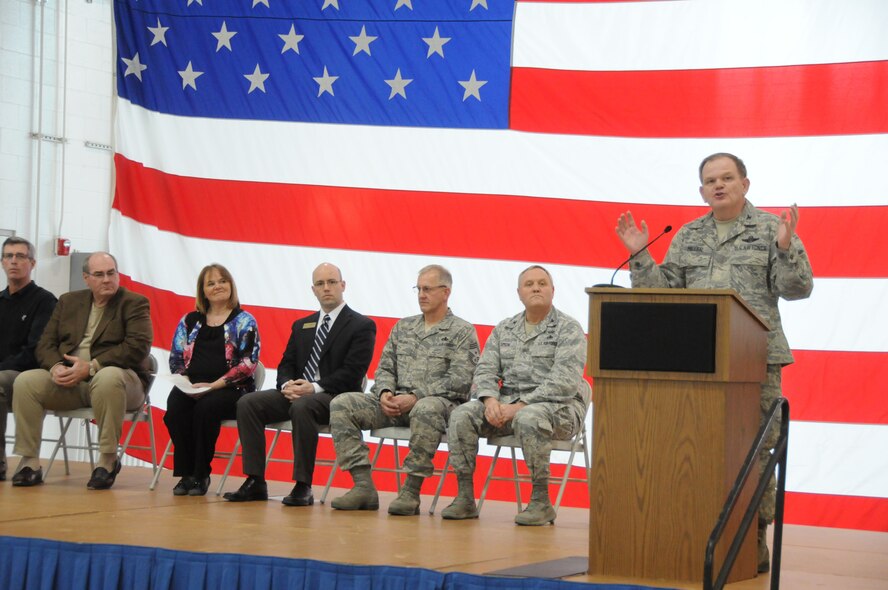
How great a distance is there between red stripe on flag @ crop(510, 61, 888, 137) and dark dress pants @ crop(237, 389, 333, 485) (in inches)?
76.3

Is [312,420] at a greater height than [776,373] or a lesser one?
lesser

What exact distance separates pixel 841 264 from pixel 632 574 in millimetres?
2753

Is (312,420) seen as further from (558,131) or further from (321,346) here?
(558,131)

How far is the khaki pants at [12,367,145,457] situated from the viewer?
5.29 m

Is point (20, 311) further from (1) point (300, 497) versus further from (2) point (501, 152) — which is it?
(2) point (501, 152)

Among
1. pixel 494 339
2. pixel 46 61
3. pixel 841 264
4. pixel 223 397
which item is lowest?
pixel 223 397

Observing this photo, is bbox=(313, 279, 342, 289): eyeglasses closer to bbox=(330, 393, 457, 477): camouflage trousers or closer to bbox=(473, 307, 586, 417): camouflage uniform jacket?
bbox=(330, 393, 457, 477): camouflage trousers

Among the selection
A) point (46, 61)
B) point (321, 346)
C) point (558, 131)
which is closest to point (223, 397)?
point (321, 346)

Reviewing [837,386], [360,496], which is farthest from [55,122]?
[837,386]

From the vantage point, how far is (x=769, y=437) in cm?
345

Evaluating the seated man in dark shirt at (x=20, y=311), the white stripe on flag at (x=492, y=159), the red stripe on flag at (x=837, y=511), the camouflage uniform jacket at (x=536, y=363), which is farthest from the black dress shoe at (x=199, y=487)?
the red stripe on flag at (x=837, y=511)

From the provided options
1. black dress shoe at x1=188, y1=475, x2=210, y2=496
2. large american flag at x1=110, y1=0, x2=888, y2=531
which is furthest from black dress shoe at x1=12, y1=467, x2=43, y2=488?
large american flag at x1=110, y1=0, x2=888, y2=531

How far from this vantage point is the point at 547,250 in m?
5.76

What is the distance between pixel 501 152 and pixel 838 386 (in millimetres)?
2098
